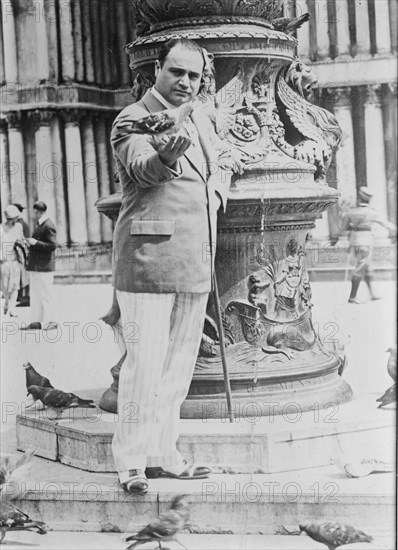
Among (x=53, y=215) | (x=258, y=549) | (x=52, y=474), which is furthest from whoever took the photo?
(x=53, y=215)

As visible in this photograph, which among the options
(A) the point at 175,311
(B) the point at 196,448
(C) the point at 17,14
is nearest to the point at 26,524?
(B) the point at 196,448

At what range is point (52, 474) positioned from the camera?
16.4 feet

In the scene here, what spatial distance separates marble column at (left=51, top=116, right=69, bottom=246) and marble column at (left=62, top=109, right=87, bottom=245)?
26 mm

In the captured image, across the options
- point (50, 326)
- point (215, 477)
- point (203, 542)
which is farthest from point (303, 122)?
point (203, 542)

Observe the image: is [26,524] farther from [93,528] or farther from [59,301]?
[59,301]

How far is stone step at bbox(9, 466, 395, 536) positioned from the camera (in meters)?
4.71

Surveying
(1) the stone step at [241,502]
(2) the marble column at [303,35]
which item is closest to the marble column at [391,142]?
(2) the marble column at [303,35]

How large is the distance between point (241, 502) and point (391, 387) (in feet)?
3.06

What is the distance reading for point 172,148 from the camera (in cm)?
450

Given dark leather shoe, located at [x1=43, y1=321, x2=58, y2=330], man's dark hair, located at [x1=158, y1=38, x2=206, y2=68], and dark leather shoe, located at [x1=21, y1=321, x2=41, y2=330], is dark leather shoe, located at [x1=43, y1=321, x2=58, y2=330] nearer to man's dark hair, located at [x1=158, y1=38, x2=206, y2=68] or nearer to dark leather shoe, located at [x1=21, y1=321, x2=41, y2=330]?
dark leather shoe, located at [x1=21, y1=321, x2=41, y2=330]

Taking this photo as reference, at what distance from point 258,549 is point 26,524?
42.8 inches

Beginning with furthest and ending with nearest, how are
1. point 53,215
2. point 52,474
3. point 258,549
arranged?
point 53,215 < point 52,474 < point 258,549

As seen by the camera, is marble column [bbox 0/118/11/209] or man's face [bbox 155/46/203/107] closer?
man's face [bbox 155/46/203/107]

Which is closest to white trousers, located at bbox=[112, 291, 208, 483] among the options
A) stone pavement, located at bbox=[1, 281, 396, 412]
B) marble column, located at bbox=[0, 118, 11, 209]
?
stone pavement, located at bbox=[1, 281, 396, 412]
